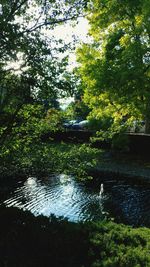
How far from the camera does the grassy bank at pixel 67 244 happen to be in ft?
22.5

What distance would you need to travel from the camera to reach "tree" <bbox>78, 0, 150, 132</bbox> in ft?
78.2

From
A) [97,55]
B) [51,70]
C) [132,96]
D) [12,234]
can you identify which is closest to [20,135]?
[51,70]

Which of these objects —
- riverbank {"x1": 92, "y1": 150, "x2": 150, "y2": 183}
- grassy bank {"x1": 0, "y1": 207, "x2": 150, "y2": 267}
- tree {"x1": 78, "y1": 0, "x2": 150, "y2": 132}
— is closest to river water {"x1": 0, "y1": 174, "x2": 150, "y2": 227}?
riverbank {"x1": 92, "y1": 150, "x2": 150, "y2": 183}

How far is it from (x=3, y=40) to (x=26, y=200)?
10.8 meters

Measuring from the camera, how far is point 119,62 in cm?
2475

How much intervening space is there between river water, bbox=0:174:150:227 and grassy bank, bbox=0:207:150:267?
17.6 ft

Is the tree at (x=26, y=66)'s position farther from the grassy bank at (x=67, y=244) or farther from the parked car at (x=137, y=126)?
the parked car at (x=137, y=126)

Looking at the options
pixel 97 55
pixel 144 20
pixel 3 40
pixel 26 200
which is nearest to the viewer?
pixel 3 40

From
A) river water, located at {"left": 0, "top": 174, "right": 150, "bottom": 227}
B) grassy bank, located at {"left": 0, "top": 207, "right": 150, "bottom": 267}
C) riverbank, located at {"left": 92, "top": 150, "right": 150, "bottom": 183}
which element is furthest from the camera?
riverbank, located at {"left": 92, "top": 150, "right": 150, "bottom": 183}

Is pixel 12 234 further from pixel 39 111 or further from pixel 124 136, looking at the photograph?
pixel 124 136

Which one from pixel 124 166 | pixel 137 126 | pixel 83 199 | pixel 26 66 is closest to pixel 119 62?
pixel 124 166

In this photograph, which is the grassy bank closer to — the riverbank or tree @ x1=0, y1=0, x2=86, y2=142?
tree @ x1=0, y1=0, x2=86, y2=142

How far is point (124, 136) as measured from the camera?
1160 inches

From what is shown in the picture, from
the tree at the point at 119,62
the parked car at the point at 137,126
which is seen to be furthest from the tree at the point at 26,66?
the parked car at the point at 137,126
